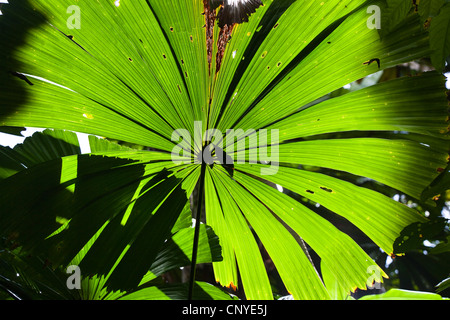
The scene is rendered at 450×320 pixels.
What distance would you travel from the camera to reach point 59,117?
108 centimetres

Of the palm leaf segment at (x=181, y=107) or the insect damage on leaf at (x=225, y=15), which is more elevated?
the insect damage on leaf at (x=225, y=15)

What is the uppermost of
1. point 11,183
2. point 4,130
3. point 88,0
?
point 88,0

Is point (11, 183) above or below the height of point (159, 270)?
above

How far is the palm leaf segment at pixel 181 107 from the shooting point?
974 millimetres

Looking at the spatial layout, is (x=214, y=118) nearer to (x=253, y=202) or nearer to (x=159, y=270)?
(x=253, y=202)

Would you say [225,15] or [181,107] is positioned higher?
[225,15]

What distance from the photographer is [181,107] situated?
1.12 m

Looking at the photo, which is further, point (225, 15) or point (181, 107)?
point (181, 107)

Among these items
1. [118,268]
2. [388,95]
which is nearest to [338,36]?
[388,95]

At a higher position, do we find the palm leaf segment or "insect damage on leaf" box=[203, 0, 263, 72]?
"insect damage on leaf" box=[203, 0, 263, 72]

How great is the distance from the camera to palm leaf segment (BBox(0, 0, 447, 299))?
0.97m

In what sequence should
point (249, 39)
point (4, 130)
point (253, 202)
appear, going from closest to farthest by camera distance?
1. point (249, 39)
2. point (253, 202)
3. point (4, 130)
